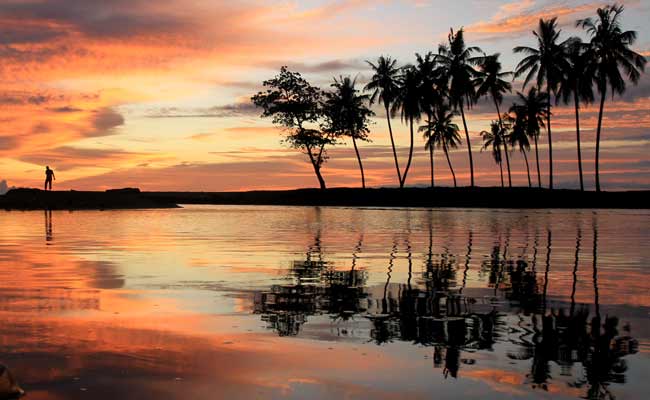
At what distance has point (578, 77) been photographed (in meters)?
61.2

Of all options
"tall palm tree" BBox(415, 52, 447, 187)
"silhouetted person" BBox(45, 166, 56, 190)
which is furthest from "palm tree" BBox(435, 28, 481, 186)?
"silhouetted person" BBox(45, 166, 56, 190)

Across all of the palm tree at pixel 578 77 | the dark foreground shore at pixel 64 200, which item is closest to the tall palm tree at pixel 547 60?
the palm tree at pixel 578 77

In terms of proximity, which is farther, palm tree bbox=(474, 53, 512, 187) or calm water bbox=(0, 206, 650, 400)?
palm tree bbox=(474, 53, 512, 187)

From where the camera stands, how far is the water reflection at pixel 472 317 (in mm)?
5840

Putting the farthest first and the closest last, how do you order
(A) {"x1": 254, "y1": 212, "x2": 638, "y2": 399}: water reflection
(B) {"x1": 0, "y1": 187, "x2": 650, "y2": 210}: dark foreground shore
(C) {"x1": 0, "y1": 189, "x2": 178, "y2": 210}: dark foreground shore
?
(B) {"x1": 0, "y1": 187, "x2": 650, "y2": 210}: dark foreground shore → (C) {"x1": 0, "y1": 189, "x2": 178, "y2": 210}: dark foreground shore → (A) {"x1": 254, "y1": 212, "x2": 638, "y2": 399}: water reflection

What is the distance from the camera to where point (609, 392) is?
16.5 feet

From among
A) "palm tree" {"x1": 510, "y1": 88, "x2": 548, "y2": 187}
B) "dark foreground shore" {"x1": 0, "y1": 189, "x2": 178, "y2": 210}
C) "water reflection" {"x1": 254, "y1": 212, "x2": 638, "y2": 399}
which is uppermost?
"palm tree" {"x1": 510, "y1": 88, "x2": 548, "y2": 187}

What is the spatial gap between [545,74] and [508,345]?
200 ft

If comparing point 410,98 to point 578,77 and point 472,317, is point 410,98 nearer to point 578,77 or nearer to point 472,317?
point 578,77

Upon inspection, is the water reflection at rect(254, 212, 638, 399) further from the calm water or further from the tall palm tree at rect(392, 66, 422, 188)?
the tall palm tree at rect(392, 66, 422, 188)

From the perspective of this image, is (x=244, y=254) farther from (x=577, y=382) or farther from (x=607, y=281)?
(x=577, y=382)

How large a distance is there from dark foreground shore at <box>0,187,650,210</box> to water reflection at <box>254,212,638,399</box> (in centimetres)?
4121

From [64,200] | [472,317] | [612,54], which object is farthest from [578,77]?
[472,317]

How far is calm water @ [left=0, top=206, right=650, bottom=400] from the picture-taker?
5215 millimetres
